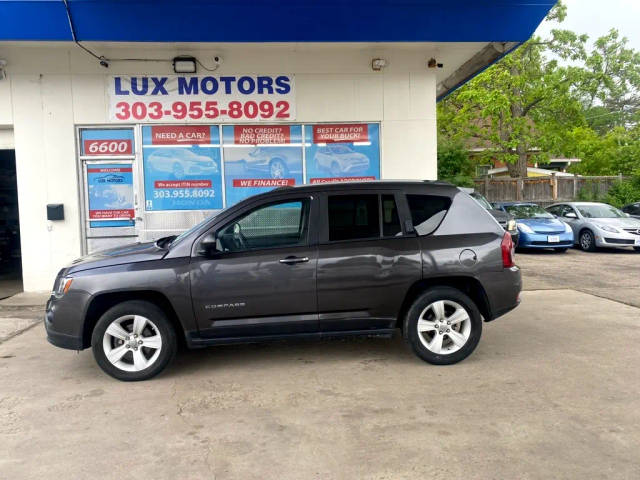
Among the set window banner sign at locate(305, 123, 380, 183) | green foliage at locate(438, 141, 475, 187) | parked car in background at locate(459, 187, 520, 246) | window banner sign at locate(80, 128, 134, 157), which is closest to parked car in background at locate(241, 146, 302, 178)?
window banner sign at locate(305, 123, 380, 183)

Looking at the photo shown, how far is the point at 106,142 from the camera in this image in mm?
9133

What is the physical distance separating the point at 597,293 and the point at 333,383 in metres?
5.95

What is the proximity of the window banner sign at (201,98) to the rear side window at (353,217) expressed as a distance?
466 cm

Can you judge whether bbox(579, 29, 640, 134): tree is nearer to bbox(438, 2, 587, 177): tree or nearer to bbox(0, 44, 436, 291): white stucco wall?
bbox(438, 2, 587, 177): tree

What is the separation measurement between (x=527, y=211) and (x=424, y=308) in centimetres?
1197

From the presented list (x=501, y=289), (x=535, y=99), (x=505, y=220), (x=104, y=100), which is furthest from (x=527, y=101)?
(x=501, y=289)

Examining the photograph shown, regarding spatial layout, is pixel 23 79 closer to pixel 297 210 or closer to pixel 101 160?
pixel 101 160

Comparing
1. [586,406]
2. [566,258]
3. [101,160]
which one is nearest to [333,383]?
[586,406]

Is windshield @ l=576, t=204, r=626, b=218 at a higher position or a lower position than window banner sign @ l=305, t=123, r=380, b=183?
lower

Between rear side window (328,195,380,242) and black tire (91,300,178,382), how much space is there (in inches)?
68.2

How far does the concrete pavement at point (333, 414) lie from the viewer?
329cm

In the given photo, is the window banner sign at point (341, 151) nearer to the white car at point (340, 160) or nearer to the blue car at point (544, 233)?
the white car at point (340, 160)

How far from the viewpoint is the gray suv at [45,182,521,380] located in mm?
4684

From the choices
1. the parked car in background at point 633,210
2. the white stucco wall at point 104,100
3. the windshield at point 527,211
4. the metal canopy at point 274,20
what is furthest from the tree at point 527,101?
the metal canopy at point 274,20
